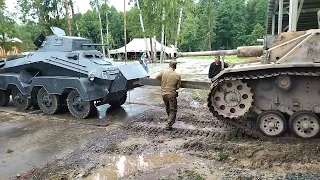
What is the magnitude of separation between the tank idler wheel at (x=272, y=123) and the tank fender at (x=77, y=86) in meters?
4.25

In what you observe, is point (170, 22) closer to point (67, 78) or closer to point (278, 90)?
point (67, 78)

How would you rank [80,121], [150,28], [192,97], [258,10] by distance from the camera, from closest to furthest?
[80,121] < [192,97] < [150,28] < [258,10]

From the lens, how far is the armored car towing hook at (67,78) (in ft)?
31.0

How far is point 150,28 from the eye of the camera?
3225 centimetres

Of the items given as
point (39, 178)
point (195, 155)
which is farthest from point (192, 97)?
point (39, 178)

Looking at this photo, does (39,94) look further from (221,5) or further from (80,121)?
(221,5)

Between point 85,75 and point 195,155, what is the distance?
14.5ft

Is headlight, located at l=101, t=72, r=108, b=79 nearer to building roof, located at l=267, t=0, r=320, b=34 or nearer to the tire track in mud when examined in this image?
the tire track in mud

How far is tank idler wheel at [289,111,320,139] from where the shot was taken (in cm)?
674

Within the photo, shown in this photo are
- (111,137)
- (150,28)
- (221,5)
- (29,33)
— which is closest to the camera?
(111,137)

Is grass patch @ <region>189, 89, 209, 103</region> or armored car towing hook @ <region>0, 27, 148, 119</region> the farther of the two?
grass patch @ <region>189, 89, 209, 103</region>

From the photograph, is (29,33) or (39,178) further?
(29,33)

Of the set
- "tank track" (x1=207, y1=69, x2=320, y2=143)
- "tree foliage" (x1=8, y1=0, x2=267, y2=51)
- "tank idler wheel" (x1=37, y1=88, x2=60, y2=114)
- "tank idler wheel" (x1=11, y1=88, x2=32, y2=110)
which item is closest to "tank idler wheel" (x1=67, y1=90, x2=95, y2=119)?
"tank idler wheel" (x1=37, y1=88, x2=60, y2=114)

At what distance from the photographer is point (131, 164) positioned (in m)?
5.95
